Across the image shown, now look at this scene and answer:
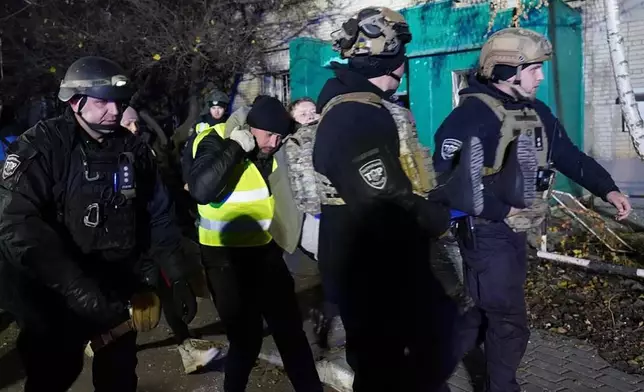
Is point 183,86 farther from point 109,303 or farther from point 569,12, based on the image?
point 109,303

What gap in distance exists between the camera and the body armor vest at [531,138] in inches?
129

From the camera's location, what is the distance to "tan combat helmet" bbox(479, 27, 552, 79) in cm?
330

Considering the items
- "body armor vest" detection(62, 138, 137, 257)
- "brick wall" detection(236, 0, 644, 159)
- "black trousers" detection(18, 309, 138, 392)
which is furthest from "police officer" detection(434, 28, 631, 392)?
"brick wall" detection(236, 0, 644, 159)

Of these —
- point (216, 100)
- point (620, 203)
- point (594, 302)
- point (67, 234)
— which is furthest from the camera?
point (216, 100)

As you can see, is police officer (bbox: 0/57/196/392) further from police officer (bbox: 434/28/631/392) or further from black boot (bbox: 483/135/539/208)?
black boot (bbox: 483/135/539/208)

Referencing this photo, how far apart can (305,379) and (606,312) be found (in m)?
2.75

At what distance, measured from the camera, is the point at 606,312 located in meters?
5.01

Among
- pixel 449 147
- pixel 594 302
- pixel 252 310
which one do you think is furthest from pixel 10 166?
pixel 594 302

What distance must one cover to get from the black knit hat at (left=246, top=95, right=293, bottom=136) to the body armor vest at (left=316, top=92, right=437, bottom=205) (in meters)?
1.05

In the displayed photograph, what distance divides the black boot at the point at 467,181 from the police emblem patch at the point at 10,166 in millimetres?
2030

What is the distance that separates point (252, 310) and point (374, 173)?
1698 millimetres

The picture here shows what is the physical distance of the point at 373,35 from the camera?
8.69ft

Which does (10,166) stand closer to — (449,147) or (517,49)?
(449,147)

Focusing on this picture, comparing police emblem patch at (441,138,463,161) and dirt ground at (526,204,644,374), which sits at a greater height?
police emblem patch at (441,138,463,161)
